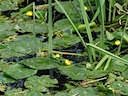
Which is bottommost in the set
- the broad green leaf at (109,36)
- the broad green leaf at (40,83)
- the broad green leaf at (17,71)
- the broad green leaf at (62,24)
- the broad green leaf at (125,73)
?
the broad green leaf at (40,83)

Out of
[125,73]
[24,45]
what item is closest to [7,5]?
[24,45]

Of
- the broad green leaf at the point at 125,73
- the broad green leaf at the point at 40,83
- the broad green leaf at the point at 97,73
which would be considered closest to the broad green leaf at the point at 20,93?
the broad green leaf at the point at 40,83

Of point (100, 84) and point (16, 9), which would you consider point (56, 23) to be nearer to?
point (16, 9)

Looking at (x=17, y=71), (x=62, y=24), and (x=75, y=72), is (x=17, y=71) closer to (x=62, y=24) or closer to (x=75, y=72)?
(x=75, y=72)

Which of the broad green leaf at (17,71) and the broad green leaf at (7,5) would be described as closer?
the broad green leaf at (17,71)

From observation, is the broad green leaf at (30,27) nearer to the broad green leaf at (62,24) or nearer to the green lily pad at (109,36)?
the broad green leaf at (62,24)

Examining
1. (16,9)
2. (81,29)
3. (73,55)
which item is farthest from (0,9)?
(73,55)

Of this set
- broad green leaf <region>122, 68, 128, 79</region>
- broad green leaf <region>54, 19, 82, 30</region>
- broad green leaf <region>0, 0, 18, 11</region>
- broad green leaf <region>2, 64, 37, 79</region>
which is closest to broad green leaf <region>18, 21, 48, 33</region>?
broad green leaf <region>54, 19, 82, 30</region>
